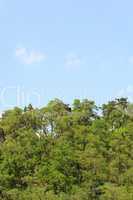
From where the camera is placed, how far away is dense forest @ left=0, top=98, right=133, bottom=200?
34219 millimetres

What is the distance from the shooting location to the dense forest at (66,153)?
34.2m

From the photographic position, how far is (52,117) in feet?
134

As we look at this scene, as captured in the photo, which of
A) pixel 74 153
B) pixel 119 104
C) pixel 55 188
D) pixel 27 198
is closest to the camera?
pixel 27 198

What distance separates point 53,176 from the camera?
35.8m

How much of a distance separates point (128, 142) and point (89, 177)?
13.9 feet

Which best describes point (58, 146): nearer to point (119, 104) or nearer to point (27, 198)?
point (27, 198)

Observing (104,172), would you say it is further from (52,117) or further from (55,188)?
(52,117)

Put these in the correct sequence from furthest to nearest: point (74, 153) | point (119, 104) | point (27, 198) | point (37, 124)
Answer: point (119, 104) < point (37, 124) < point (74, 153) < point (27, 198)

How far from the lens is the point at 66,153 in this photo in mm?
37469

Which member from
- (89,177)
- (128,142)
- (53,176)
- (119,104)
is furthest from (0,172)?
(119,104)

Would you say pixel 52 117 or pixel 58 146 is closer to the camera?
pixel 58 146

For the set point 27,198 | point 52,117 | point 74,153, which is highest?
point 52,117

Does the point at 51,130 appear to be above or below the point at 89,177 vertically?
above

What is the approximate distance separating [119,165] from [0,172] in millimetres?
7664
